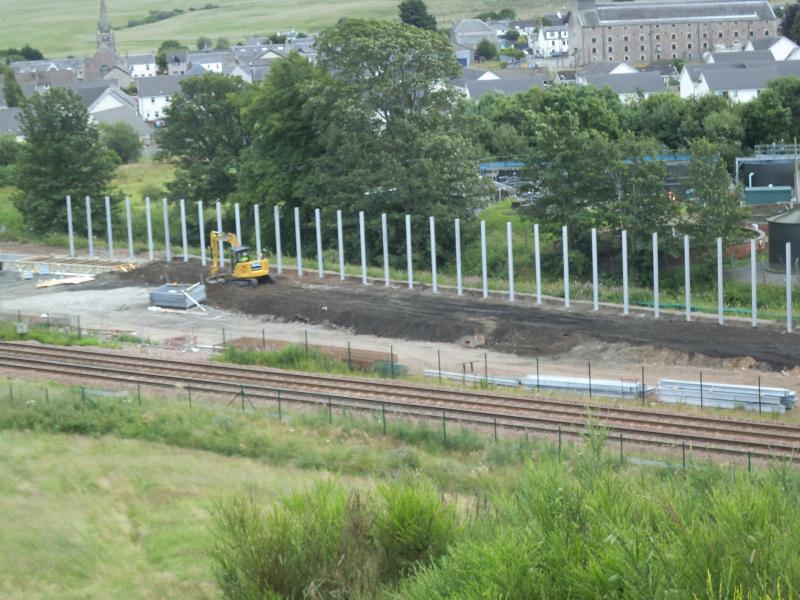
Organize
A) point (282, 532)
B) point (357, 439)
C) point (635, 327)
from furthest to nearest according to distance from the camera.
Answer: point (635, 327), point (357, 439), point (282, 532)

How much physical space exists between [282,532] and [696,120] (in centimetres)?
5558

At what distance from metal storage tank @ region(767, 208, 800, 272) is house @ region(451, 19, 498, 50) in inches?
4678

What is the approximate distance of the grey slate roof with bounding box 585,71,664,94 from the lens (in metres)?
93.4

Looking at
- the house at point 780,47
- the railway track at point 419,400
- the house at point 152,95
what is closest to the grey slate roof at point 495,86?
the house at point 780,47

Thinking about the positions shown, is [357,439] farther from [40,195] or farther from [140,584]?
[40,195]

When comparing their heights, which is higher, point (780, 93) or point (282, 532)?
point (780, 93)

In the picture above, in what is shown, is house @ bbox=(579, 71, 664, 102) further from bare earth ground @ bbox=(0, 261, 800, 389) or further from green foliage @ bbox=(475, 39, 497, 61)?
green foliage @ bbox=(475, 39, 497, 61)

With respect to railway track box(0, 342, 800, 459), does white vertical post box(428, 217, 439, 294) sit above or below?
above

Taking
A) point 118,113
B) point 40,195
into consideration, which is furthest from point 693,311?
point 118,113

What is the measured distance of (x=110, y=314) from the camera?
40500 mm

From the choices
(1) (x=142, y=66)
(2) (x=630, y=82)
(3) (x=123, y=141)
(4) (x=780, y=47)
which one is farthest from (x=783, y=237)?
(1) (x=142, y=66)

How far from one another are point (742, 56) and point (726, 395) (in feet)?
282

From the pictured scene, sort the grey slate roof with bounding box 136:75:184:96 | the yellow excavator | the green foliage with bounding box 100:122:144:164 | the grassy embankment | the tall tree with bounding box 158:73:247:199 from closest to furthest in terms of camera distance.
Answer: the grassy embankment → the yellow excavator → the tall tree with bounding box 158:73:247:199 → the green foliage with bounding box 100:122:144:164 → the grey slate roof with bounding box 136:75:184:96

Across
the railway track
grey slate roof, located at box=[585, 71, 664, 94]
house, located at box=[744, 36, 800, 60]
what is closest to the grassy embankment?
the railway track
